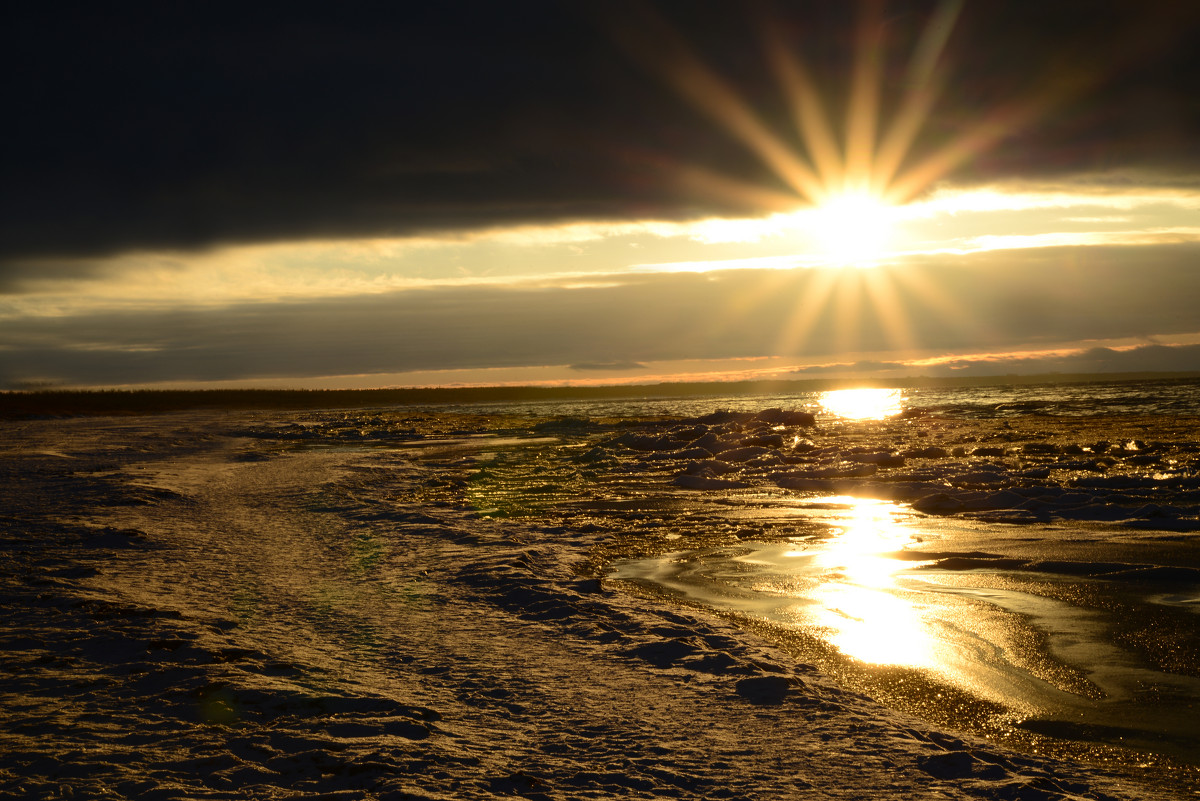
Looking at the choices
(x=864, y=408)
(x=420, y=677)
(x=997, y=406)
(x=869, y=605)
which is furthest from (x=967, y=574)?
(x=864, y=408)

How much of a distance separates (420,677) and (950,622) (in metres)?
4.36

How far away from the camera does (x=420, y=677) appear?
211 inches

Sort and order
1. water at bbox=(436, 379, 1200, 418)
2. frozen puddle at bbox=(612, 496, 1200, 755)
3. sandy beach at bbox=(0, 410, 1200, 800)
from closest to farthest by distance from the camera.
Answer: sandy beach at bbox=(0, 410, 1200, 800) < frozen puddle at bbox=(612, 496, 1200, 755) < water at bbox=(436, 379, 1200, 418)

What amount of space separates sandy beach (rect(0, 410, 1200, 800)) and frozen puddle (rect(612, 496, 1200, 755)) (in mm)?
360

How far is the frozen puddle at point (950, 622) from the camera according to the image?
498 centimetres

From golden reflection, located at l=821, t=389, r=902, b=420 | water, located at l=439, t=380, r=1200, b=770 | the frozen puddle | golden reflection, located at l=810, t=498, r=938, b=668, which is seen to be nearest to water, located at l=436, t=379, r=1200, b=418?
golden reflection, located at l=821, t=389, r=902, b=420

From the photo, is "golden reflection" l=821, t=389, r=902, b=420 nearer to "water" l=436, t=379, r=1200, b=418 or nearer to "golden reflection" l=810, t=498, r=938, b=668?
"water" l=436, t=379, r=1200, b=418

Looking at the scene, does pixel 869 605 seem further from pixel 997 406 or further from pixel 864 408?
pixel 864 408

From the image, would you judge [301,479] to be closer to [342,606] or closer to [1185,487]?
[342,606]

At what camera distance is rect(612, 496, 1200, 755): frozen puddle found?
16.3ft

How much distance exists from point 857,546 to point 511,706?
657cm

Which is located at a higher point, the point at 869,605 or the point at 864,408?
the point at 864,408

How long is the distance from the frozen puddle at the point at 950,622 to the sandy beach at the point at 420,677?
0.36 metres

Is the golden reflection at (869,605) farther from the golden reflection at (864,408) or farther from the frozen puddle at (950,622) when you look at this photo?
the golden reflection at (864,408)
